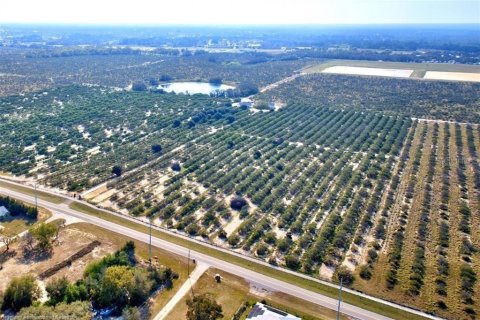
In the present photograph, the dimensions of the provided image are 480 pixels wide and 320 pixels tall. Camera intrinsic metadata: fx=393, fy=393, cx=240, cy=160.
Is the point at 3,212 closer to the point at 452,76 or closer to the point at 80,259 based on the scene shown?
the point at 80,259

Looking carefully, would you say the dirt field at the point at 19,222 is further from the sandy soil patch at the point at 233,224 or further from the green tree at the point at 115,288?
the sandy soil patch at the point at 233,224

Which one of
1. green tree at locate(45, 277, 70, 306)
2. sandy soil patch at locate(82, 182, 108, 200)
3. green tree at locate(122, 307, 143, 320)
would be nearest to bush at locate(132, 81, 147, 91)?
sandy soil patch at locate(82, 182, 108, 200)

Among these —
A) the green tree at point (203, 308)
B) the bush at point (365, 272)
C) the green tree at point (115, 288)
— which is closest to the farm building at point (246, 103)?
the bush at point (365, 272)

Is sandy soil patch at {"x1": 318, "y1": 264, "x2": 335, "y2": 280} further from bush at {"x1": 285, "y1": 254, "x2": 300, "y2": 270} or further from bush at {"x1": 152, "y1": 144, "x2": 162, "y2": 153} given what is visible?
bush at {"x1": 152, "y1": 144, "x2": 162, "y2": 153}

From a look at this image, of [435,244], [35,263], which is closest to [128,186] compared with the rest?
[35,263]

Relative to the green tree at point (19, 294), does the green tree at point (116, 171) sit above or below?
above

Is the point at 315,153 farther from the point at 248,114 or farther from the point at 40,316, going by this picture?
the point at 40,316
